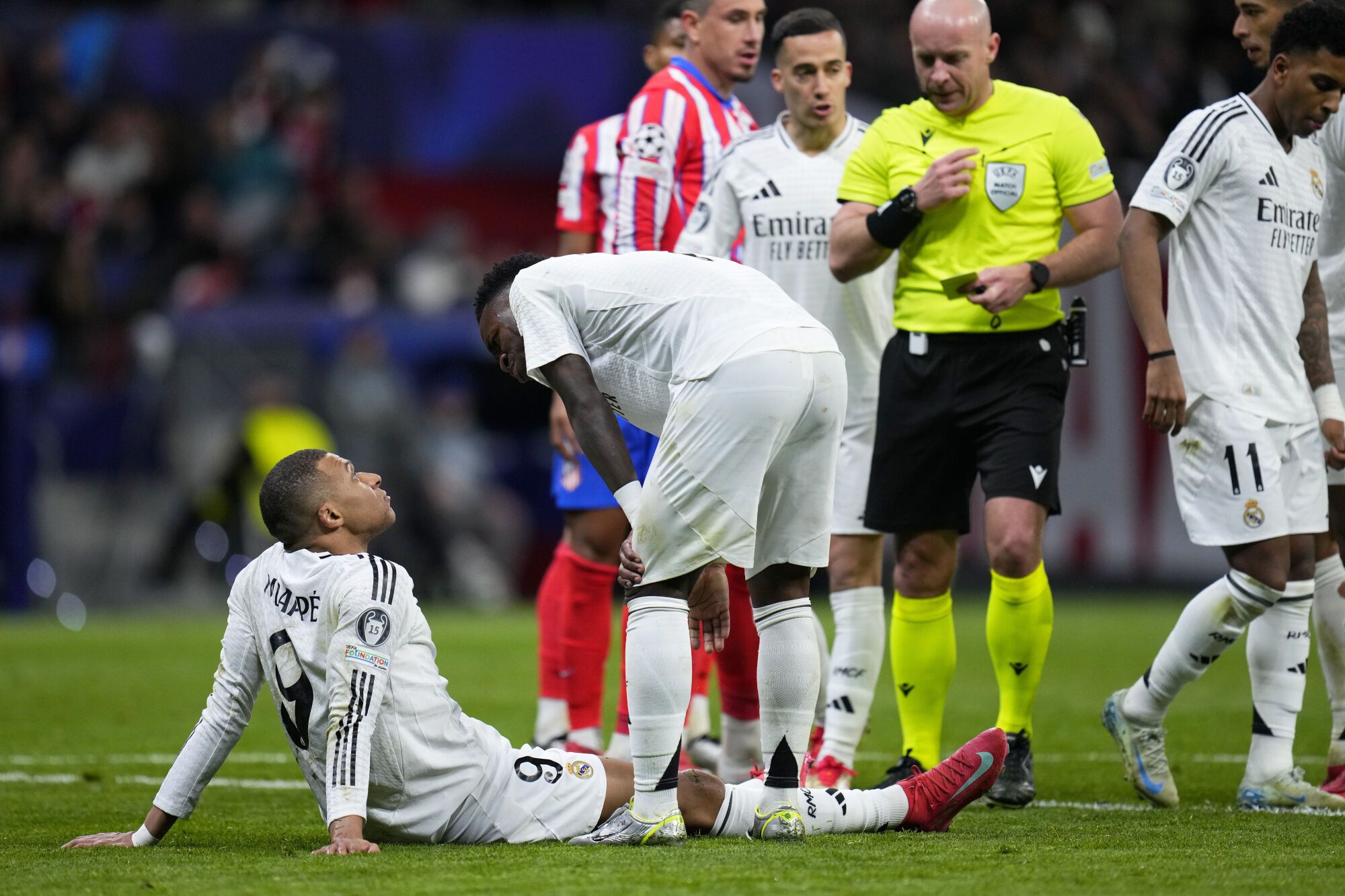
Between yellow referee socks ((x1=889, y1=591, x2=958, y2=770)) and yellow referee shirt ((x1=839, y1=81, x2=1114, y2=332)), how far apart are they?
0.94m

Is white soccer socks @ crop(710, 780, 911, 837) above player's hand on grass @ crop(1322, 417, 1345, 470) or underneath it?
underneath

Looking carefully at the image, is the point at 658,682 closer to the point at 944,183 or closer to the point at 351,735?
the point at 351,735

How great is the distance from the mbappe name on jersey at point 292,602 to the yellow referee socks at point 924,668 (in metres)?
2.17

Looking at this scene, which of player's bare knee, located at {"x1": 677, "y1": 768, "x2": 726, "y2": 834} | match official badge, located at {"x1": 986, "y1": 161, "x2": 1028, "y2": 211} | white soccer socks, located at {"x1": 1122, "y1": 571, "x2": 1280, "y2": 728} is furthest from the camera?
match official badge, located at {"x1": 986, "y1": 161, "x2": 1028, "y2": 211}

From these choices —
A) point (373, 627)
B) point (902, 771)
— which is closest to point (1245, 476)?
point (902, 771)

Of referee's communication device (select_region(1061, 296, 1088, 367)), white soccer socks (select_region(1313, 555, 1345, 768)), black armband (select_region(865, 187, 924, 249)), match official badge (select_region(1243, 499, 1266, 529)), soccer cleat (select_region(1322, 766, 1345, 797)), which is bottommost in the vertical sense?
soccer cleat (select_region(1322, 766, 1345, 797))

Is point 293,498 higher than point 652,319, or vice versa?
point 652,319

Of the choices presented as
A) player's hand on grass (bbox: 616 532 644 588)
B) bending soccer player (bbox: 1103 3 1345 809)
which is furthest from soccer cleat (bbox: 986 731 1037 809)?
player's hand on grass (bbox: 616 532 644 588)

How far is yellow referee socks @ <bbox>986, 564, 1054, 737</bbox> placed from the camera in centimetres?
543

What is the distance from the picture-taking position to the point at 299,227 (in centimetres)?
1639

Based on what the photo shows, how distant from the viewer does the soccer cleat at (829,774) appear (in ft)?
18.4

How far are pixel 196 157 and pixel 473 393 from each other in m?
3.90

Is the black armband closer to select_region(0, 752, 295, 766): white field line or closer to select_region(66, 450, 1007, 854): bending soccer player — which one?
select_region(66, 450, 1007, 854): bending soccer player

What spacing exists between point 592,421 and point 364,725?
3.08ft
